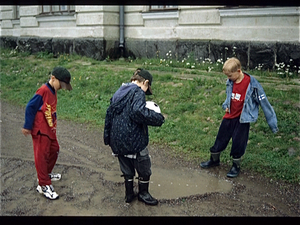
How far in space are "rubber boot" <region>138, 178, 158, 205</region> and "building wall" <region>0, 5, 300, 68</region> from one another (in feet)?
19.9

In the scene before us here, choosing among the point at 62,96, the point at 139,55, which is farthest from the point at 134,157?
the point at 139,55

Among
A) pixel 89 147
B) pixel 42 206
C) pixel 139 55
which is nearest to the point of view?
pixel 42 206

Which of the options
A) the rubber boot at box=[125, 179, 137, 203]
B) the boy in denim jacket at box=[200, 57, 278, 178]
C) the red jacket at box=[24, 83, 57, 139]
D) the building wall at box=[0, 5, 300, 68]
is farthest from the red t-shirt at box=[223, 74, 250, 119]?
the building wall at box=[0, 5, 300, 68]

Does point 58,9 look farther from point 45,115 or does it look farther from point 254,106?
point 254,106

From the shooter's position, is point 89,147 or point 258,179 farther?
point 89,147

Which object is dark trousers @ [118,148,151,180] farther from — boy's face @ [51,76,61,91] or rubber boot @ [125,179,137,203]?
boy's face @ [51,76,61,91]

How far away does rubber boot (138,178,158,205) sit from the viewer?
3.83m

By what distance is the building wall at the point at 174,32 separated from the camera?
8.75 m

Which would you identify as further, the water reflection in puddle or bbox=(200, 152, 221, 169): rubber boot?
bbox=(200, 152, 221, 169): rubber boot

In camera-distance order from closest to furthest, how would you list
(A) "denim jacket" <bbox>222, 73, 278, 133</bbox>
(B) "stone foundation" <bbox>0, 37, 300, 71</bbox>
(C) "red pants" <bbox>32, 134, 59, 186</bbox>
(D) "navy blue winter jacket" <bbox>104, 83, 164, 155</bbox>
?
(D) "navy blue winter jacket" <bbox>104, 83, 164, 155</bbox> → (C) "red pants" <bbox>32, 134, 59, 186</bbox> → (A) "denim jacket" <bbox>222, 73, 278, 133</bbox> → (B) "stone foundation" <bbox>0, 37, 300, 71</bbox>

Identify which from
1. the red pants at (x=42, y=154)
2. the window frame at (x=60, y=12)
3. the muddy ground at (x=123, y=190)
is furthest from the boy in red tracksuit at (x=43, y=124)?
the window frame at (x=60, y=12)

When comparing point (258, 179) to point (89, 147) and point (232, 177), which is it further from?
point (89, 147)

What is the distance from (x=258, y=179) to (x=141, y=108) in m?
2.01
